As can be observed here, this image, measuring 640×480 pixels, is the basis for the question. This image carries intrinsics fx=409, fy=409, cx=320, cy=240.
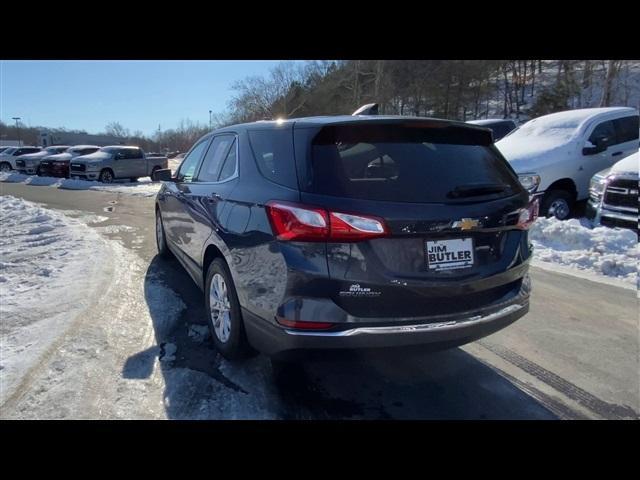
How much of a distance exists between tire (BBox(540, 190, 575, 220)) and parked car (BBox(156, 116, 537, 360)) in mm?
6027

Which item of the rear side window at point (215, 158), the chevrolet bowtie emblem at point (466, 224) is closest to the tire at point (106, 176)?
the rear side window at point (215, 158)

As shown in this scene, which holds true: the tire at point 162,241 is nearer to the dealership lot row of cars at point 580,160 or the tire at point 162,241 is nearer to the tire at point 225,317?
the tire at point 225,317

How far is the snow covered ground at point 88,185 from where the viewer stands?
16.5 m

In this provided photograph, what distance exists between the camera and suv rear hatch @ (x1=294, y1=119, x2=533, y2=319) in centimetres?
222

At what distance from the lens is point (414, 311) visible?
7.59ft

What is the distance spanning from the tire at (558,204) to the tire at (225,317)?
7262mm

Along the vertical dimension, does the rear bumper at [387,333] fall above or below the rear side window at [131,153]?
below

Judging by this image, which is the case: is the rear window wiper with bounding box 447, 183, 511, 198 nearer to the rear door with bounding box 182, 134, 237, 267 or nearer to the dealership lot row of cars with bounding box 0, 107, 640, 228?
the rear door with bounding box 182, 134, 237, 267

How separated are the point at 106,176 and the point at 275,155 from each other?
21211 mm

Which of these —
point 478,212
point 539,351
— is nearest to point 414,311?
point 478,212

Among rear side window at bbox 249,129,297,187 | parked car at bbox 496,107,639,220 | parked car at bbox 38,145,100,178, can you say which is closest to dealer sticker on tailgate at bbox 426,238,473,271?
rear side window at bbox 249,129,297,187

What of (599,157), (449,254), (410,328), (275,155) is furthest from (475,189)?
(599,157)
